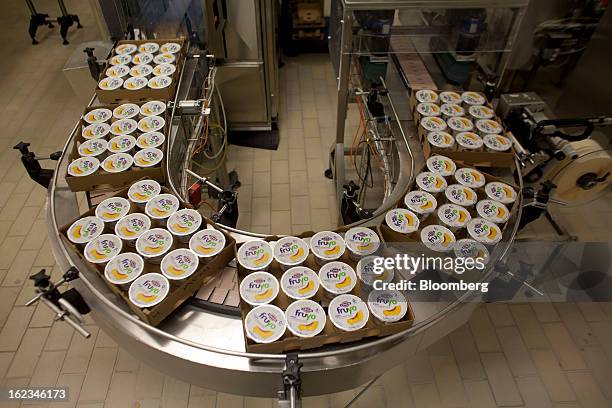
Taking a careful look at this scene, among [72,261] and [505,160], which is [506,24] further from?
[72,261]

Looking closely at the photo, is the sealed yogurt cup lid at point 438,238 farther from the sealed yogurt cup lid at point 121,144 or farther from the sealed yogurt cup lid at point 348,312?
the sealed yogurt cup lid at point 121,144

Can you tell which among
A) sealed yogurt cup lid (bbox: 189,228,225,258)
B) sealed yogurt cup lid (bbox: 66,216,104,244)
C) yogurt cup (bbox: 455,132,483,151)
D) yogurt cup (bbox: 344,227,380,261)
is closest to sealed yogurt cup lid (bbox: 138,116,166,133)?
sealed yogurt cup lid (bbox: 66,216,104,244)

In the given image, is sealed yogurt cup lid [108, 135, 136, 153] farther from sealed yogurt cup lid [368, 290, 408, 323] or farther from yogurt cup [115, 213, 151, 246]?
sealed yogurt cup lid [368, 290, 408, 323]

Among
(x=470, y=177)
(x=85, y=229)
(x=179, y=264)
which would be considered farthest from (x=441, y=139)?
(x=85, y=229)

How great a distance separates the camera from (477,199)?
1.60 meters

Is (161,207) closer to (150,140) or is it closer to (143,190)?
(143,190)

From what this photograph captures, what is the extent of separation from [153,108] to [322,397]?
1.69 metres

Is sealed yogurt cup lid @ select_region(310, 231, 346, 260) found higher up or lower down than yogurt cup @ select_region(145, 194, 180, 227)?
lower down

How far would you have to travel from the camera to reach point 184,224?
4.53 ft

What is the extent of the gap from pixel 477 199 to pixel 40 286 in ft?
5.23

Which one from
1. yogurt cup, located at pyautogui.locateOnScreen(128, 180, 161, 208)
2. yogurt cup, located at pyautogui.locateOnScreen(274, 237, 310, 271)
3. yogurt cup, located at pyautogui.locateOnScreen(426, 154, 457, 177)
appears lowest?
yogurt cup, located at pyautogui.locateOnScreen(274, 237, 310, 271)

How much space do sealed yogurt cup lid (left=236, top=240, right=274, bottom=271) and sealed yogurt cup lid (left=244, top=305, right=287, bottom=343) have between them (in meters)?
0.15

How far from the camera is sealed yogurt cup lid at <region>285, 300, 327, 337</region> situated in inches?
45.1

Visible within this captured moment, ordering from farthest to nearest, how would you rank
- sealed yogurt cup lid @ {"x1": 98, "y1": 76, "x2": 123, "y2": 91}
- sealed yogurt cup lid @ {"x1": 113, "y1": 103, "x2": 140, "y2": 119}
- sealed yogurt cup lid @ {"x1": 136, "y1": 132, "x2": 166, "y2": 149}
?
sealed yogurt cup lid @ {"x1": 98, "y1": 76, "x2": 123, "y2": 91} → sealed yogurt cup lid @ {"x1": 113, "y1": 103, "x2": 140, "y2": 119} → sealed yogurt cup lid @ {"x1": 136, "y1": 132, "x2": 166, "y2": 149}
